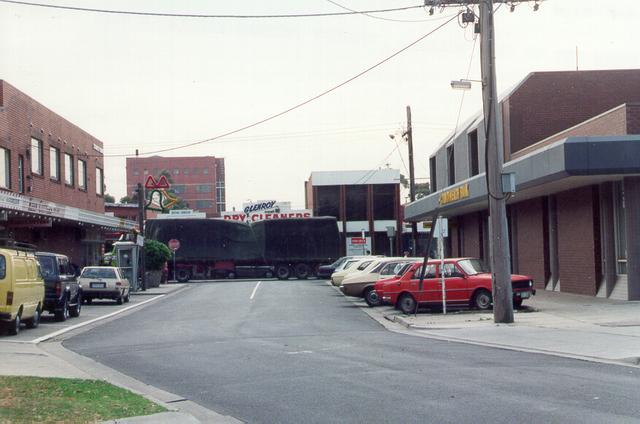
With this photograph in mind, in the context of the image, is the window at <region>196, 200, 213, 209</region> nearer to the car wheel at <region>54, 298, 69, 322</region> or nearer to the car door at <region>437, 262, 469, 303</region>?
the car wheel at <region>54, 298, 69, 322</region>

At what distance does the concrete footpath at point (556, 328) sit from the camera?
15586 millimetres

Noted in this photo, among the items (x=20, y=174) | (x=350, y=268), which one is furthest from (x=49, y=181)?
(x=350, y=268)

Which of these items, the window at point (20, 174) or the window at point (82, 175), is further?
the window at point (82, 175)

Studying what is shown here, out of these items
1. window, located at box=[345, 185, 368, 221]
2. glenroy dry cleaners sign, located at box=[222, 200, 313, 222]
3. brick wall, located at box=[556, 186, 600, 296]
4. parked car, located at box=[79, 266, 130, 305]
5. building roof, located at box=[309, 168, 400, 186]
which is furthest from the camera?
window, located at box=[345, 185, 368, 221]

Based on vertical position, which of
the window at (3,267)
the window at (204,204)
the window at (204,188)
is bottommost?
the window at (3,267)

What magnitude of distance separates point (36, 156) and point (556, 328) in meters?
29.6

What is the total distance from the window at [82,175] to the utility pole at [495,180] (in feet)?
113

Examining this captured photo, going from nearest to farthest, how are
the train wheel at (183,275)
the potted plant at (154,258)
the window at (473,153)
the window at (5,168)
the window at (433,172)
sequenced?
the window at (5,168)
the window at (473,153)
the potted plant at (154,258)
the train wheel at (183,275)
the window at (433,172)

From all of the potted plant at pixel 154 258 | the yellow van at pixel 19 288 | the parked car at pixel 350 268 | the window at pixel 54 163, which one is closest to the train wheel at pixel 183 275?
the potted plant at pixel 154 258

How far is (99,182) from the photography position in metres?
56.8

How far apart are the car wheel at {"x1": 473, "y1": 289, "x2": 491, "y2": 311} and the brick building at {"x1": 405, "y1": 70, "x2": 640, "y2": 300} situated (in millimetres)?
3696

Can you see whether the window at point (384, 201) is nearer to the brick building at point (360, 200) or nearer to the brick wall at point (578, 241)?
the brick building at point (360, 200)

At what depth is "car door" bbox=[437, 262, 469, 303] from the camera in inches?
993

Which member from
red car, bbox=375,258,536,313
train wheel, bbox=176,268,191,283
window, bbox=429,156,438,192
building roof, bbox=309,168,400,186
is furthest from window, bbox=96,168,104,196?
red car, bbox=375,258,536,313
